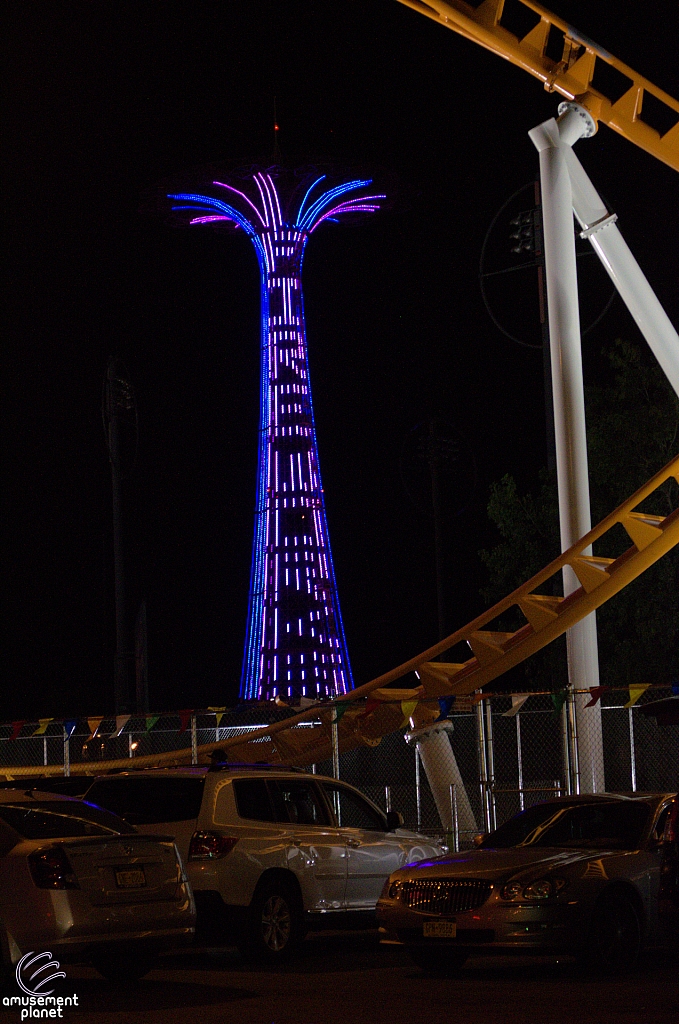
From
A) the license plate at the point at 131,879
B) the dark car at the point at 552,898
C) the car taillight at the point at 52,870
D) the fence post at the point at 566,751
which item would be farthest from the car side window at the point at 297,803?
the fence post at the point at 566,751

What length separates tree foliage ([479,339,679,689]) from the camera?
32.3m

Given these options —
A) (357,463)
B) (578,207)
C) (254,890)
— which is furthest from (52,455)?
(254,890)

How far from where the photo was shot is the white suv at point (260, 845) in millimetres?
12586

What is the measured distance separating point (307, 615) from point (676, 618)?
1016cm

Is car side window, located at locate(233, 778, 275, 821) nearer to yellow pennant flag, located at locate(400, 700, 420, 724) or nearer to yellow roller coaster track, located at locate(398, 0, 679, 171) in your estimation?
yellow pennant flag, located at locate(400, 700, 420, 724)

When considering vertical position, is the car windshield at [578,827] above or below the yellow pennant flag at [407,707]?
below

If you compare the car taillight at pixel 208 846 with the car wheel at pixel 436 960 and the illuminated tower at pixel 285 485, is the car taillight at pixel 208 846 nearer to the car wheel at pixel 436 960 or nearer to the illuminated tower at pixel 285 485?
the car wheel at pixel 436 960

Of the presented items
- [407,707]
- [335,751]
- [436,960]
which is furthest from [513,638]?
[436,960]

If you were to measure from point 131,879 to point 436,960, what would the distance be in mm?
2685

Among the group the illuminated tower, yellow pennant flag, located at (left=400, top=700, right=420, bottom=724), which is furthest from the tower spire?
yellow pennant flag, located at (left=400, top=700, right=420, bottom=724)

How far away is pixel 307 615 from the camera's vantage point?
38312mm

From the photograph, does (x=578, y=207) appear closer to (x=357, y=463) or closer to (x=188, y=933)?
(x=188, y=933)

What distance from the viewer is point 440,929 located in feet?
37.8

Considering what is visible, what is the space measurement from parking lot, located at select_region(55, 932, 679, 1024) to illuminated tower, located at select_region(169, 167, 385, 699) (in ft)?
81.0
